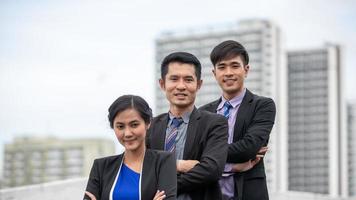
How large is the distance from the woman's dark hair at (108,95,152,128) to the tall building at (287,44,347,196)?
86.6m

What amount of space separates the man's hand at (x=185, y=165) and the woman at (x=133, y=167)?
173 mm

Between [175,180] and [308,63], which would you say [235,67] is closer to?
[175,180]

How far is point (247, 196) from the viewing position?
9.95 feet

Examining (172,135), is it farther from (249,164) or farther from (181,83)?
(249,164)

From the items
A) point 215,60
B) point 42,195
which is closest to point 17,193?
point 42,195

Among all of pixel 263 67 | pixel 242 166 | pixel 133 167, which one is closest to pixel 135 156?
pixel 133 167

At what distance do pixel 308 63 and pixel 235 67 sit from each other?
87266mm

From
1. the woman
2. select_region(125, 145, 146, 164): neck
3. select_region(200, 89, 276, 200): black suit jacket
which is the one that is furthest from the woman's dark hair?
select_region(200, 89, 276, 200): black suit jacket

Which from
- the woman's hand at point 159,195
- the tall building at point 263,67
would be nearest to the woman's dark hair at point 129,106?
the woman's hand at point 159,195

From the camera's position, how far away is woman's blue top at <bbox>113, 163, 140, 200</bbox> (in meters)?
2.43

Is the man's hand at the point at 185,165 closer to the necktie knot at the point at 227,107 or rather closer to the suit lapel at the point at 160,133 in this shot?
the suit lapel at the point at 160,133

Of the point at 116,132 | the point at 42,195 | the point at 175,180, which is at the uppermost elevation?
the point at 116,132

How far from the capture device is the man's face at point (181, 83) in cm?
279

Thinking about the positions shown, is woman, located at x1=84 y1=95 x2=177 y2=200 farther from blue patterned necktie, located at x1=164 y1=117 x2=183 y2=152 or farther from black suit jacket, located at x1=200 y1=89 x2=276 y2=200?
black suit jacket, located at x1=200 y1=89 x2=276 y2=200
